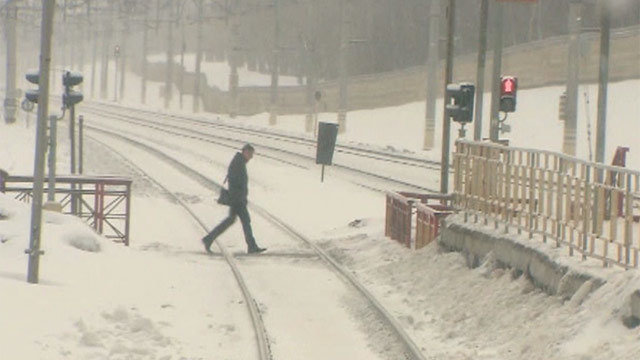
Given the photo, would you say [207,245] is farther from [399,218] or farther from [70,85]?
[70,85]

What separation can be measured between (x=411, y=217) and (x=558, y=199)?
21.9ft

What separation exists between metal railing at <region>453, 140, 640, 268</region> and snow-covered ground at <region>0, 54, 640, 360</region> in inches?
21.7

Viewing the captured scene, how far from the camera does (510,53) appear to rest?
61.5 meters

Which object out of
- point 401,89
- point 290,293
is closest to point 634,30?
point 401,89

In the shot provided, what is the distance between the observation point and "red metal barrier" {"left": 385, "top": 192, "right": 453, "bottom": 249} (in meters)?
19.6

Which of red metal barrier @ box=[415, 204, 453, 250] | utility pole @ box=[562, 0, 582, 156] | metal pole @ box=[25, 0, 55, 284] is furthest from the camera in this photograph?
utility pole @ box=[562, 0, 582, 156]

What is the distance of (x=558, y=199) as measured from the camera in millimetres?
14211

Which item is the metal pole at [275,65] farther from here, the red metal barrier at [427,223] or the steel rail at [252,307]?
the red metal barrier at [427,223]

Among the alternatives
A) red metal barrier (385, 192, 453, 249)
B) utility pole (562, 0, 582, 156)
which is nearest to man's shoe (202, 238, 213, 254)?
red metal barrier (385, 192, 453, 249)

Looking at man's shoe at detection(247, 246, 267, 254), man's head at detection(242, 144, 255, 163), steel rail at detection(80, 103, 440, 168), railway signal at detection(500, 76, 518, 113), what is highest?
railway signal at detection(500, 76, 518, 113)

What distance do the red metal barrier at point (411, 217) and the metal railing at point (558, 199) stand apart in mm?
950

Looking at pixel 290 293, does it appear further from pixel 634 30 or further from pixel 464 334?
pixel 634 30

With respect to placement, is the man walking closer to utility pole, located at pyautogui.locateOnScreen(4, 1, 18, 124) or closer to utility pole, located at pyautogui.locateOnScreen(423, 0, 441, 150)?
utility pole, located at pyautogui.locateOnScreen(423, 0, 441, 150)

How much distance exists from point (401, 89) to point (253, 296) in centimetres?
5346
